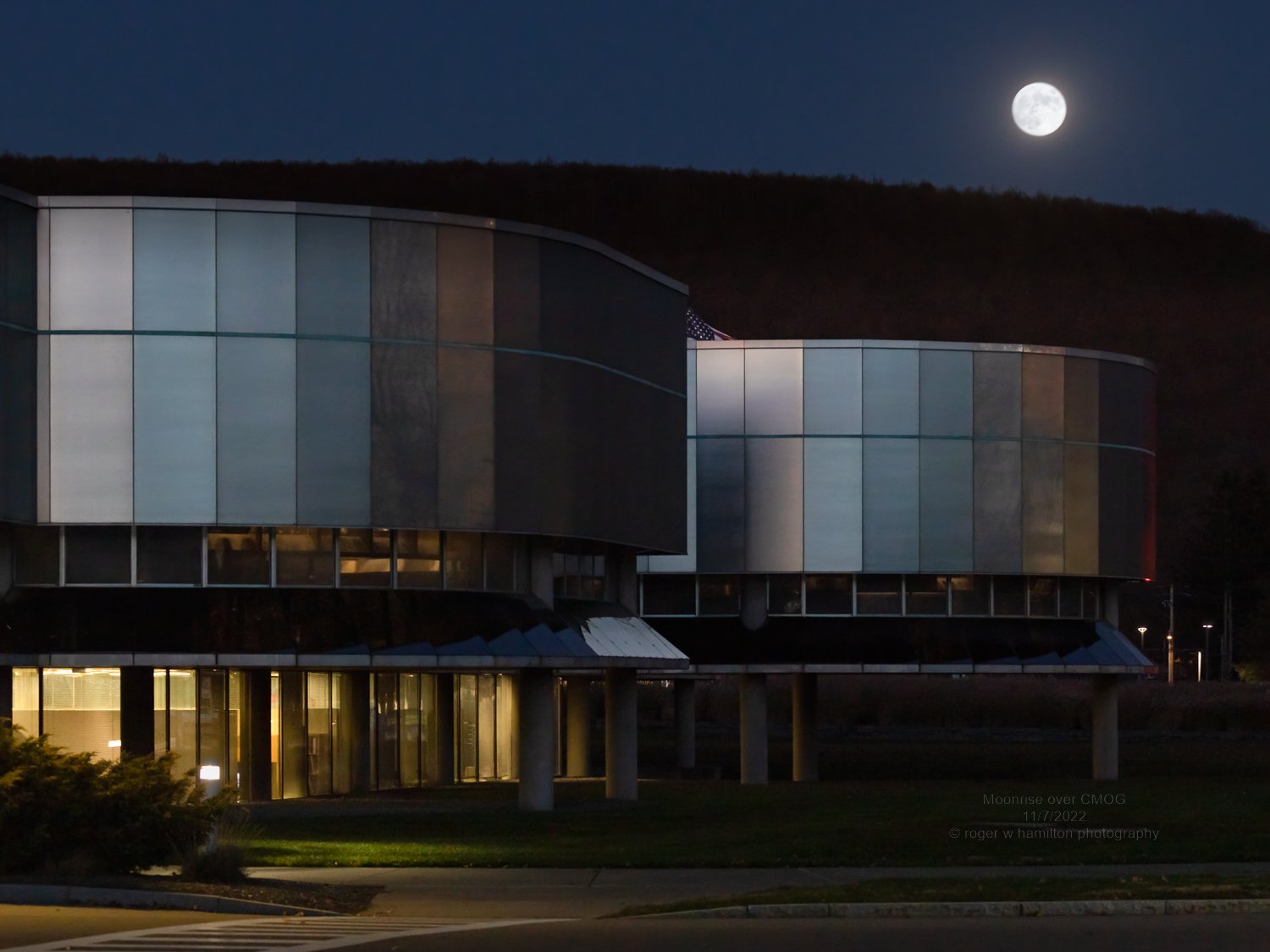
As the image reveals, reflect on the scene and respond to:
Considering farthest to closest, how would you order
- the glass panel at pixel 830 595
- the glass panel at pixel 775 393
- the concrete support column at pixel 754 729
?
the concrete support column at pixel 754 729
the glass panel at pixel 830 595
the glass panel at pixel 775 393

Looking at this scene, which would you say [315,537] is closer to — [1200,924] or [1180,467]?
[1200,924]

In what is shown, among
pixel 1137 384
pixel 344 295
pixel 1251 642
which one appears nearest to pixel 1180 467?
pixel 1251 642

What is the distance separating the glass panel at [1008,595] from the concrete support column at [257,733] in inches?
778

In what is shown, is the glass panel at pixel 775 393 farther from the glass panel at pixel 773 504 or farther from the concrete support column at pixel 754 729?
the concrete support column at pixel 754 729

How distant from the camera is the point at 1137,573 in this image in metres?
55.0

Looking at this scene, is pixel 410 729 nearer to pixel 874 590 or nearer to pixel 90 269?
pixel 874 590

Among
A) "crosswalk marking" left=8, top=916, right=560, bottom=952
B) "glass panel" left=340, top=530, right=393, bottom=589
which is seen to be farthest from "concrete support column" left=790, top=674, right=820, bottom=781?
"crosswalk marking" left=8, top=916, right=560, bottom=952

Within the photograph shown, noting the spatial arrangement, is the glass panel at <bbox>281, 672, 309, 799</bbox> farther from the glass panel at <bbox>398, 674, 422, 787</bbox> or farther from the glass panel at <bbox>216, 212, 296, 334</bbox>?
the glass panel at <bbox>216, 212, 296, 334</bbox>

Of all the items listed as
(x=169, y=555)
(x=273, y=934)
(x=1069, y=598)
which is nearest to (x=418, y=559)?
(x=169, y=555)

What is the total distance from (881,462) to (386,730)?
45.3ft

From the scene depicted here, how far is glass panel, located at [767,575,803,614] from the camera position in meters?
53.2

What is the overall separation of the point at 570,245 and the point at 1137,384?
23.3 metres

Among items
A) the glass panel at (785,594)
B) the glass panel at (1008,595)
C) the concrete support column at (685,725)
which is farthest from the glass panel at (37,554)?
the concrete support column at (685,725)

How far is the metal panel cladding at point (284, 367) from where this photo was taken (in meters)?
33.3
